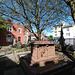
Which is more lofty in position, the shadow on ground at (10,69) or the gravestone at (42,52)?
the gravestone at (42,52)

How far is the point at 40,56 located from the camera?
348 cm

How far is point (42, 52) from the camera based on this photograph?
3.59m

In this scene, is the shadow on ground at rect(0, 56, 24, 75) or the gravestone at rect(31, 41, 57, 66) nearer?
the shadow on ground at rect(0, 56, 24, 75)

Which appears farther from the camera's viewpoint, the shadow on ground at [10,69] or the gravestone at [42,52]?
the gravestone at [42,52]

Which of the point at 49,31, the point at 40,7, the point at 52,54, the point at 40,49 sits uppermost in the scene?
the point at 40,7

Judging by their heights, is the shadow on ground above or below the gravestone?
below

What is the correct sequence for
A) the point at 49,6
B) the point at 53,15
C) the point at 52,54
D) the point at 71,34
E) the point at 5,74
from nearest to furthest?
the point at 5,74 → the point at 52,54 → the point at 49,6 → the point at 53,15 → the point at 71,34

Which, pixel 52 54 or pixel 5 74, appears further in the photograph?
pixel 52 54

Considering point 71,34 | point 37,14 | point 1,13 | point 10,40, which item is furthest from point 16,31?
point 71,34

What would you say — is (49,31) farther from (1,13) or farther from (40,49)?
(1,13)

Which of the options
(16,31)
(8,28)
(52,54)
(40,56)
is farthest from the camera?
(16,31)

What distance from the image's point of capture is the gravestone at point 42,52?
3.35m

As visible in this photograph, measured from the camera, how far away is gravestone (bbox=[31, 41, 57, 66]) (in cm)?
335

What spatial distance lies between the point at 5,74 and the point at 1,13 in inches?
271
